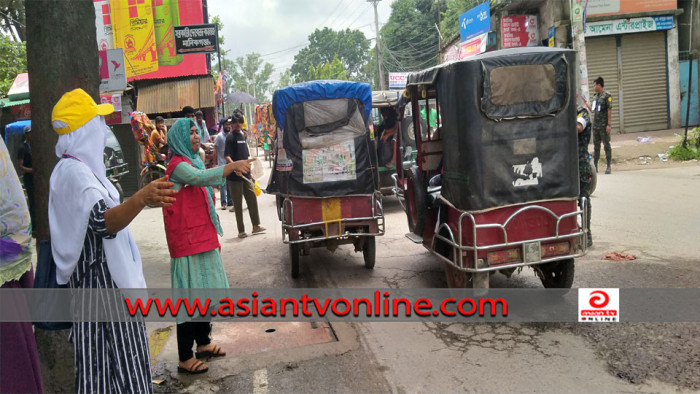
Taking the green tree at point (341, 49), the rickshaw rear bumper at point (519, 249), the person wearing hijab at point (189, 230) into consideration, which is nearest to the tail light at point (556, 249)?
the rickshaw rear bumper at point (519, 249)

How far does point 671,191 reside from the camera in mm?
9570

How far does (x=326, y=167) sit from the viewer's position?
6.46 meters

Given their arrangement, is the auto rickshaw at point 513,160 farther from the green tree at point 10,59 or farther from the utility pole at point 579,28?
the green tree at point 10,59

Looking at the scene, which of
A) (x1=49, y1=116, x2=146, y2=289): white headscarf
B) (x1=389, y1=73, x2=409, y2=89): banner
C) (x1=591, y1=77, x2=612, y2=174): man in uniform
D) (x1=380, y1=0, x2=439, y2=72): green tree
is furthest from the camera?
(x1=380, y1=0, x2=439, y2=72): green tree

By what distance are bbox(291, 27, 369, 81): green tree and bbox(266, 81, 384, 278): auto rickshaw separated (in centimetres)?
7546

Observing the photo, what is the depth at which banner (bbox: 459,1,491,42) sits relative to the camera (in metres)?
21.6

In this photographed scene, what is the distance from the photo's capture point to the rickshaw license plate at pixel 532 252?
Result: 4602 mm

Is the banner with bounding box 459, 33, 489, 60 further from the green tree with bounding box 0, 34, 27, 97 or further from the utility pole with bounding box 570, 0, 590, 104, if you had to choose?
the green tree with bounding box 0, 34, 27, 97

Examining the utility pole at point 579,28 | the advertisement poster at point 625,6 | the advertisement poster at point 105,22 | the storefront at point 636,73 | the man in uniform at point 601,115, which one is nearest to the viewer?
the utility pole at point 579,28

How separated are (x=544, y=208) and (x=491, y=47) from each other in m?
18.9

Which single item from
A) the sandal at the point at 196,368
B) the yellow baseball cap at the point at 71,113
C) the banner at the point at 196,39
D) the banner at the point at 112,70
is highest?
the banner at the point at 196,39

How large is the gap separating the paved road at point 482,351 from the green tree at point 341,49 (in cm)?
7613

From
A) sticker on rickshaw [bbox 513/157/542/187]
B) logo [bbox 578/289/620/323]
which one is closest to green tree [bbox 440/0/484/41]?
sticker on rickshaw [bbox 513/157/542/187]

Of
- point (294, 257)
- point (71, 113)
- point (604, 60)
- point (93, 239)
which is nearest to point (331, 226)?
point (294, 257)
